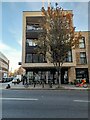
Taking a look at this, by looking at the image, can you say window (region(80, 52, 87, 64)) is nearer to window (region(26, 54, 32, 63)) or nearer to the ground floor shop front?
the ground floor shop front

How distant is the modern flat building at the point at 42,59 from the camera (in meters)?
36.7

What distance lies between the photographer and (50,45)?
27938 millimetres

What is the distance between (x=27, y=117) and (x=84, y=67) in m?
34.2

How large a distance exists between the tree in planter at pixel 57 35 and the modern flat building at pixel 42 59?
21.3 ft

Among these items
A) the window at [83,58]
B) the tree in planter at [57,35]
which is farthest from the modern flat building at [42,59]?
the tree in planter at [57,35]

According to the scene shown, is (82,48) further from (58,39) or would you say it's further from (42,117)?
(42,117)

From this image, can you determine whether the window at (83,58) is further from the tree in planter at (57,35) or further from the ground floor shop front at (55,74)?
the tree in planter at (57,35)

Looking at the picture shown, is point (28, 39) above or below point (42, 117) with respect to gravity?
above

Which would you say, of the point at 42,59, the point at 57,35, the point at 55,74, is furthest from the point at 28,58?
the point at 57,35

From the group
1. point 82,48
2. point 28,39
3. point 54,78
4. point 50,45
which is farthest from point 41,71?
point 50,45

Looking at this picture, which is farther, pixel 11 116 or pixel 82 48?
pixel 82 48

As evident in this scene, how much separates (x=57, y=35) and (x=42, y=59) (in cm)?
1026

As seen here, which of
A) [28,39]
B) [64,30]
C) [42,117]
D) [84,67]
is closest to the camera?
[42,117]

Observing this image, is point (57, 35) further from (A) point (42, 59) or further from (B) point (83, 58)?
(B) point (83, 58)
